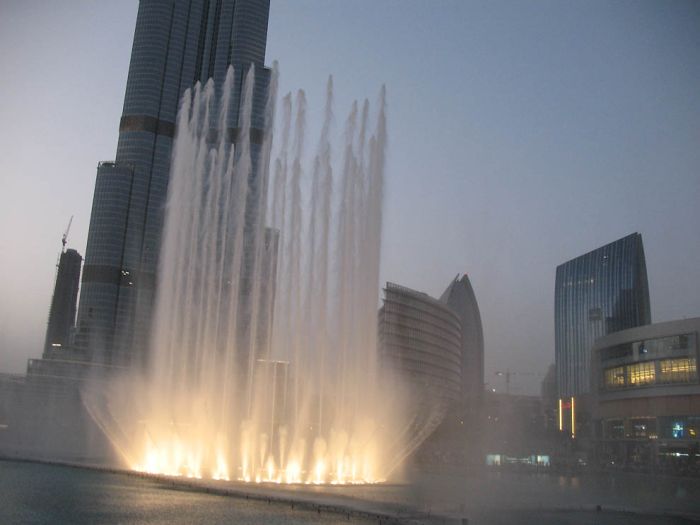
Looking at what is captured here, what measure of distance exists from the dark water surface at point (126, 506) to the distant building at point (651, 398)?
64600 millimetres

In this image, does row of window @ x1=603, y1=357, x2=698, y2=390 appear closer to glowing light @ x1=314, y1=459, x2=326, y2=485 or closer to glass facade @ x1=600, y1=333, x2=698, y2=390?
glass facade @ x1=600, y1=333, x2=698, y2=390

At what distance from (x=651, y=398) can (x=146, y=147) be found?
132671 mm

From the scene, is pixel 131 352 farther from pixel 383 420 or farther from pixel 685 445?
pixel 383 420

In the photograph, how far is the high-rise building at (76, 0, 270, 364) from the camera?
547 feet

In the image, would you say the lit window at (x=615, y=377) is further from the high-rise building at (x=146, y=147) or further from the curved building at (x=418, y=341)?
the high-rise building at (x=146, y=147)

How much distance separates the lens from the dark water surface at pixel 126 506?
2366 centimetres

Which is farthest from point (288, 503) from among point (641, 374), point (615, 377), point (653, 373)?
point (615, 377)

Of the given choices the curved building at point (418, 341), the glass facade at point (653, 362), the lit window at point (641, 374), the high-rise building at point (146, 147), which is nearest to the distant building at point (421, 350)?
the curved building at point (418, 341)

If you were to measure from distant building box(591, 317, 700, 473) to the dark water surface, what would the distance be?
64.6 m

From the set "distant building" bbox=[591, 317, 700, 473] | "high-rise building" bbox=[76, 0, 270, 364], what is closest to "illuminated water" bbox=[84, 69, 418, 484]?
"distant building" bbox=[591, 317, 700, 473]

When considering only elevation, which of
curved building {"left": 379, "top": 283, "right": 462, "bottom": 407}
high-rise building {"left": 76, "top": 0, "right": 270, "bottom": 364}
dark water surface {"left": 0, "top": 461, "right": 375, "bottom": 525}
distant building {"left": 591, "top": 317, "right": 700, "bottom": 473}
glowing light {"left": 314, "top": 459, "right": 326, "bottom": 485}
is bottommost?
dark water surface {"left": 0, "top": 461, "right": 375, "bottom": 525}

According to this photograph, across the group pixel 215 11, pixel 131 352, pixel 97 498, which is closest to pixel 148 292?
pixel 131 352

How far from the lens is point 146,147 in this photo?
176125mm

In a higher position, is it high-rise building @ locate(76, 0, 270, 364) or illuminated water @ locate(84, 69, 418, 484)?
high-rise building @ locate(76, 0, 270, 364)
